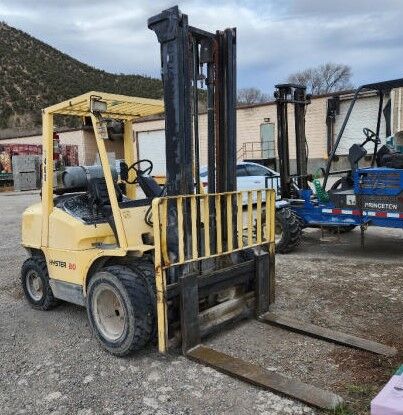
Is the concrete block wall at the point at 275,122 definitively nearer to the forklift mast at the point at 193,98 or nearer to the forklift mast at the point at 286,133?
the forklift mast at the point at 286,133

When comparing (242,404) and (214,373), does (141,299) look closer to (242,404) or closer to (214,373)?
(214,373)

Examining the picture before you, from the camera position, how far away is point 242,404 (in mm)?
3449

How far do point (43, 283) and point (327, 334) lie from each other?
3.00 m

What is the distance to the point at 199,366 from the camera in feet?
13.2

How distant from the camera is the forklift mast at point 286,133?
29.5 feet

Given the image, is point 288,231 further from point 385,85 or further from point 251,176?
point 251,176

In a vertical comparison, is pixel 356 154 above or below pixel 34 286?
above

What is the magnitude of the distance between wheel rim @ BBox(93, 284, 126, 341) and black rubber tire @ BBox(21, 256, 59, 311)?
116 centimetres

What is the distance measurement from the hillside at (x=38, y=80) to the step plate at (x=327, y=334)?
62.6 m

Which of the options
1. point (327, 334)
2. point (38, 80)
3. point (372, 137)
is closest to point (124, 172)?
point (327, 334)

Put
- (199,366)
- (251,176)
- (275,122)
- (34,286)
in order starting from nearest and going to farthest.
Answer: (199,366) < (34,286) < (251,176) < (275,122)

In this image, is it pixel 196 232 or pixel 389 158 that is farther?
pixel 389 158

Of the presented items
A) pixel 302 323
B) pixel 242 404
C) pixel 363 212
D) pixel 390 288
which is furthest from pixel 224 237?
pixel 363 212

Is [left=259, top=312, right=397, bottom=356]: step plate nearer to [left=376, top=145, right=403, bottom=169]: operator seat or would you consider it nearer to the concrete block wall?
[left=376, top=145, right=403, bottom=169]: operator seat
